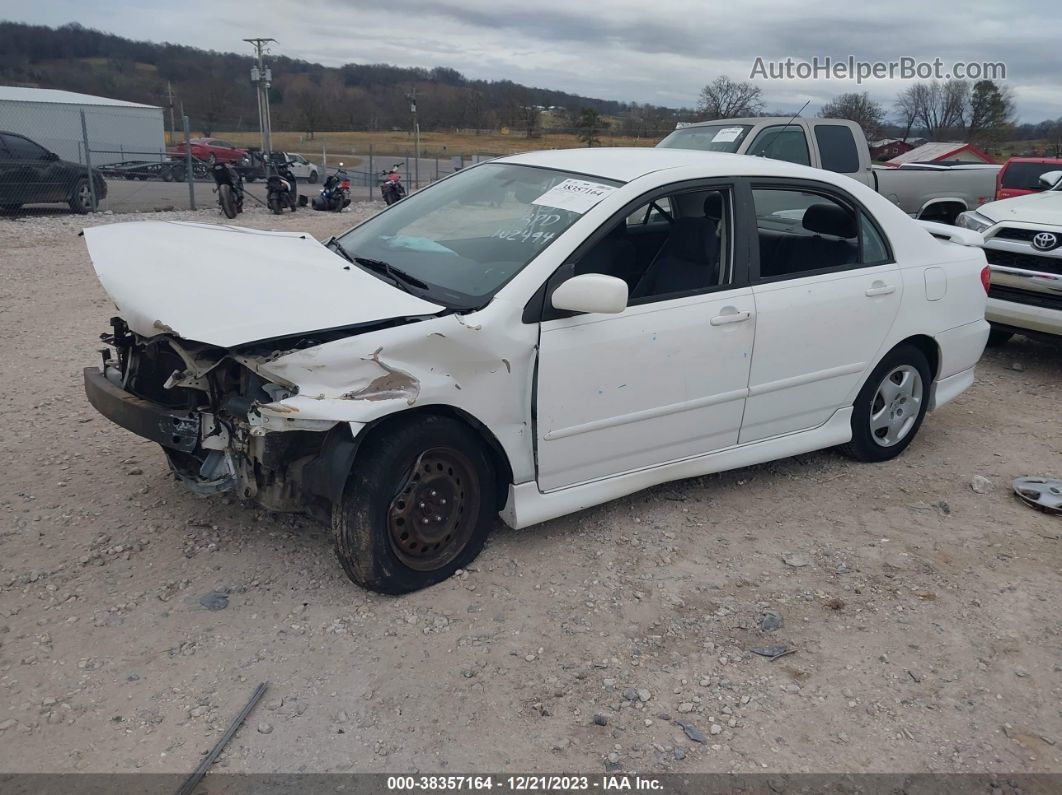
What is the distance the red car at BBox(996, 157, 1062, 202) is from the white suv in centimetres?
405

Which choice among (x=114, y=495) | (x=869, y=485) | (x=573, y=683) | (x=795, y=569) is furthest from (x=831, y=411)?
(x=114, y=495)

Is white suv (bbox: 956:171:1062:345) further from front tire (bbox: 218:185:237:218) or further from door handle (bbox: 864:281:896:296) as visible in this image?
front tire (bbox: 218:185:237:218)

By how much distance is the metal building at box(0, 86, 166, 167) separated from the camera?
28266mm

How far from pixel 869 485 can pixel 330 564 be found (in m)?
2.95

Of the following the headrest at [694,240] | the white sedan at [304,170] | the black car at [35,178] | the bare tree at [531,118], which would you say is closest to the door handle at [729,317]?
the headrest at [694,240]

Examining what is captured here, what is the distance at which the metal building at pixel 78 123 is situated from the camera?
2827cm

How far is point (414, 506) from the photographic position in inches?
129

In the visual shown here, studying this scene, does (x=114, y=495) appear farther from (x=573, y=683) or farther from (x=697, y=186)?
(x=697, y=186)

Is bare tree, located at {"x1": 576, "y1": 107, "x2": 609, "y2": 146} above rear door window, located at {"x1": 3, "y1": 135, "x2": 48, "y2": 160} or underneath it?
above

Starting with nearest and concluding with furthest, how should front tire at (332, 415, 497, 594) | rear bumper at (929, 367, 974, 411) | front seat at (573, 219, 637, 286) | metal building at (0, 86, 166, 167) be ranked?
front tire at (332, 415, 497, 594) → front seat at (573, 219, 637, 286) → rear bumper at (929, 367, 974, 411) → metal building at (0, 86, 166, 167)

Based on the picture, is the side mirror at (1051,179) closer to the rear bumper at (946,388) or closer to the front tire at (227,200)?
the rear bumper at (946,388)

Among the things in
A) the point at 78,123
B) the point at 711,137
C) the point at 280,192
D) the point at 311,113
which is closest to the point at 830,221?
the point at 711,137

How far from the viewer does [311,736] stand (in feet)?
8.59

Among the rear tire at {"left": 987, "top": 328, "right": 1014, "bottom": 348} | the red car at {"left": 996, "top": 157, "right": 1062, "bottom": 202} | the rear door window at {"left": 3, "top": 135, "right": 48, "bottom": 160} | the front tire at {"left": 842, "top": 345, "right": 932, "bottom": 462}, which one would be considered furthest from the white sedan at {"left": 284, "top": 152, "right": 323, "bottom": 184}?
the front tire at {"left": 842, "top": 345, "right": 932, "bottom": 462}
